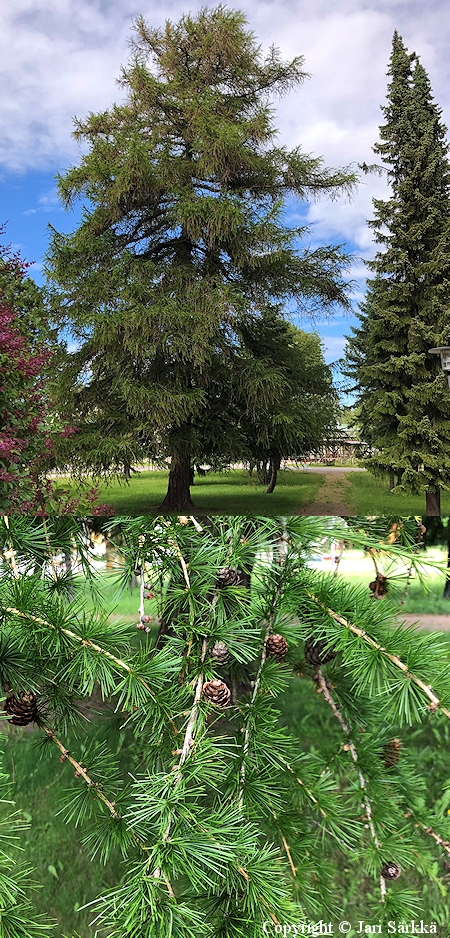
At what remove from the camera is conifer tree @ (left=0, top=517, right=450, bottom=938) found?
16.0 inches

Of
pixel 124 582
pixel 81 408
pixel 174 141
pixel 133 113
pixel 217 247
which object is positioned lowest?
pixel 124 582

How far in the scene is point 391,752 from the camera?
60 centimetres

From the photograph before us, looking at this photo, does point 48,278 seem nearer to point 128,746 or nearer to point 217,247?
point 217,247

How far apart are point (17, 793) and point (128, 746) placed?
0.13 meters

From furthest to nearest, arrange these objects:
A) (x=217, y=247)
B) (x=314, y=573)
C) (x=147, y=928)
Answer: (x=217, y=247) → (x=314, y=573) → (x=147, y=928)

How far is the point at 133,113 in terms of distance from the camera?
199 inches

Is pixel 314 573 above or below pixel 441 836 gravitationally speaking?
above

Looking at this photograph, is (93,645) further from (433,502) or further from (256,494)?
(433,502)

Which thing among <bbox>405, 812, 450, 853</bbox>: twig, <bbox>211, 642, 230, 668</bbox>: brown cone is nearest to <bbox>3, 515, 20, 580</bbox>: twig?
<bbox>211, 642, 230, 668</bbox>: brown cone

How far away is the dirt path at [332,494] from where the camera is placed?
524 cm

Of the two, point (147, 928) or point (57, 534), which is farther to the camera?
point (57, 534)

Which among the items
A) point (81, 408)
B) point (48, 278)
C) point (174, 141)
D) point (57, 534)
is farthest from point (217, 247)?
point (57, 534)

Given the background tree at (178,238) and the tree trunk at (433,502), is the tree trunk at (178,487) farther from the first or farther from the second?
the tree trunk at (433,502)

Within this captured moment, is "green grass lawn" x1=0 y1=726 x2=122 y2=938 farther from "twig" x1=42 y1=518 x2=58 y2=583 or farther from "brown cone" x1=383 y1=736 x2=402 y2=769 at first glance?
"brown cone" x1=383 y1=736 x2=402 y2=769
